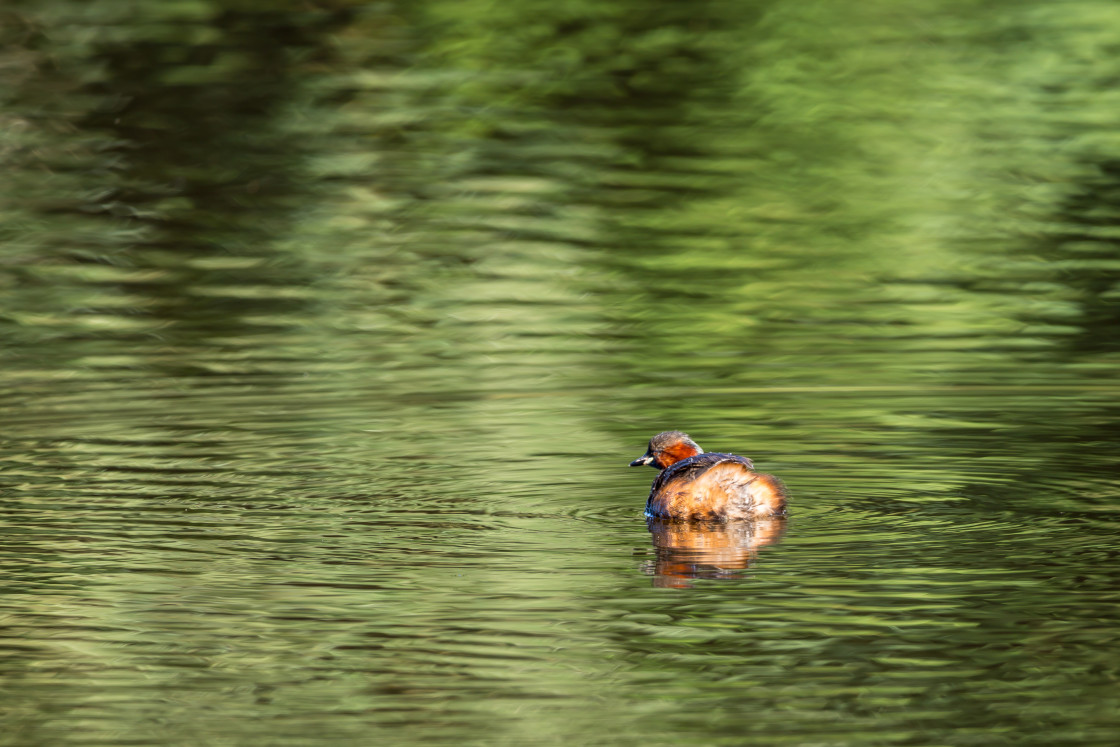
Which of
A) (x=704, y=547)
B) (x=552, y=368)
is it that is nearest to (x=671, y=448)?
(x=704, y=547)

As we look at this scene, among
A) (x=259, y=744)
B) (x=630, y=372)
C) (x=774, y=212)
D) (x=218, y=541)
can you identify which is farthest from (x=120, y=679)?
(x=774, y=212)

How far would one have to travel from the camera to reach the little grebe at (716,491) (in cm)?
1049

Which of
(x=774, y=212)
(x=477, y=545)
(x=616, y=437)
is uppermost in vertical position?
(x=477, y=545)

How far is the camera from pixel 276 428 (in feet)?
44.9

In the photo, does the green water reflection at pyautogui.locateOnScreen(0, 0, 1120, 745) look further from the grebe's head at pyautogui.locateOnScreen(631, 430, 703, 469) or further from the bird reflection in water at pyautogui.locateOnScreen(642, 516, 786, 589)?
the grebe's head at pyautogui.locateOnScreen(631, 430, 703, 469)

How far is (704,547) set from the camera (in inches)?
405

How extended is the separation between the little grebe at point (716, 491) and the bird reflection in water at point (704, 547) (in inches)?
2.2

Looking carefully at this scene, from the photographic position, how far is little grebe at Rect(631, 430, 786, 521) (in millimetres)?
10492

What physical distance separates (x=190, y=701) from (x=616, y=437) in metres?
5.69

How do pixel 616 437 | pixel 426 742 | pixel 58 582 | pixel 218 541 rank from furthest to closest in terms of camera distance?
pixel 616 437
pixel 218 541
pixel 58 582
pixel 426 742

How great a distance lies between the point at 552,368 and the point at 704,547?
569 cm

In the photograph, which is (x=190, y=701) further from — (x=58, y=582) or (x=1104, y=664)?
(x=1104, y=664)

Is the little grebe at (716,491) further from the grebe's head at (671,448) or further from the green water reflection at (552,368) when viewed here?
the grebe's head at (671,448)

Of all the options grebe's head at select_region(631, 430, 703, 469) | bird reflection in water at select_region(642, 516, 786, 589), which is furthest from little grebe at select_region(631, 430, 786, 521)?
grebe's head at select_region(631, 430, 703, 469)
